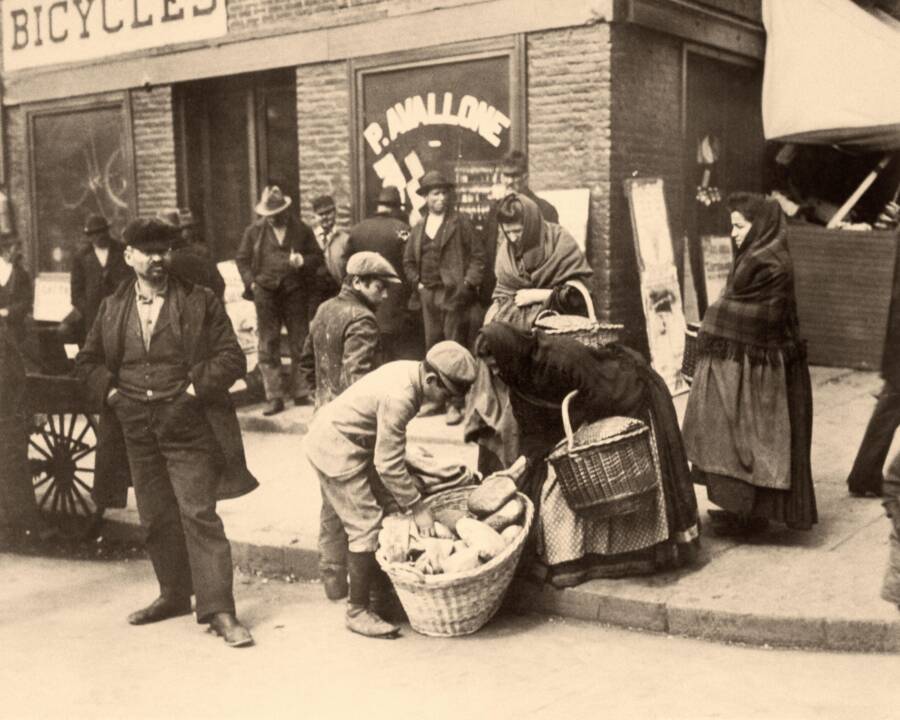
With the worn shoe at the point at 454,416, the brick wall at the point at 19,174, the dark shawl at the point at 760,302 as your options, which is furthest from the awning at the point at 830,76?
the brick wall at the point at 19,174

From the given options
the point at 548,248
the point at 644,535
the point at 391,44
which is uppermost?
the point at 391,44

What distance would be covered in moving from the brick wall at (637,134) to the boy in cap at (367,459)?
15.9 ft

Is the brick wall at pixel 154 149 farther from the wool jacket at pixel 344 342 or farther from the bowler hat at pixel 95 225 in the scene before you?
the wool jacket at pixel 344 342

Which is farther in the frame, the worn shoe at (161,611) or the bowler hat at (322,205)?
the bowler hat at (322,205)

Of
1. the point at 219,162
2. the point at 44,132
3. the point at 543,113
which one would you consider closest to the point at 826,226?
the point at 543,113

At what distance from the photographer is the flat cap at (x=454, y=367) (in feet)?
17.9

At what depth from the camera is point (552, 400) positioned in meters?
6.18

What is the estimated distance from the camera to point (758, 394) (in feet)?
22.0

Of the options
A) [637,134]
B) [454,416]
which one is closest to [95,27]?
[637,134]

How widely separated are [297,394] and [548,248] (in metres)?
3.67

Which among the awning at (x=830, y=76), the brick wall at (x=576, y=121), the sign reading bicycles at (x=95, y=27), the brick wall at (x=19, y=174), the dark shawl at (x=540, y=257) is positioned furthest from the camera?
the brick wall at (x=19, y=174)

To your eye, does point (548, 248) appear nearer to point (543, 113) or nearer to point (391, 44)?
point (543, 113)

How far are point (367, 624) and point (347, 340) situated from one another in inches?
60.0

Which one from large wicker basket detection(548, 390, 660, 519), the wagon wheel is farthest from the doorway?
large wicker basket detection(548, 390, 660, 519)
